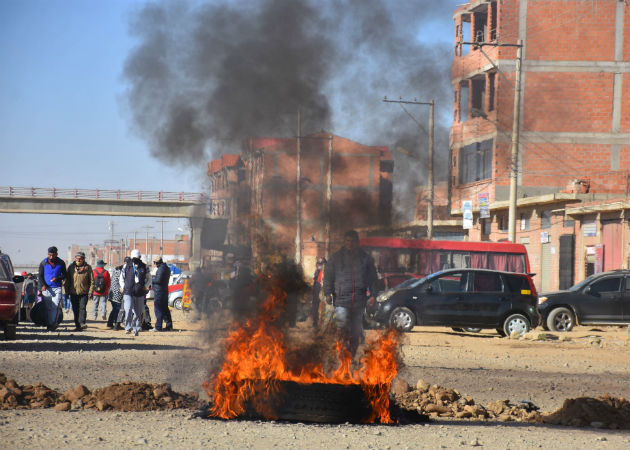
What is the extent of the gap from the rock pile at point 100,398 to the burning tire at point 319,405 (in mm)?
1302

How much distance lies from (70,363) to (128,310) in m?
6.50

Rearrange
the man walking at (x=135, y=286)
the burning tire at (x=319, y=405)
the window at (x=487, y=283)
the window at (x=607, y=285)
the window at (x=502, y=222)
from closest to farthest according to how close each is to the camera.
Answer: the burning tire at (x=319, y=405) → the man walking at (x=135, y=286) → the window at (x=487, y=283) → the window at (x=607, y=285) → the window at (x=502, y=222)

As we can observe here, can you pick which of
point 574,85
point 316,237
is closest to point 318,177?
point 316,237

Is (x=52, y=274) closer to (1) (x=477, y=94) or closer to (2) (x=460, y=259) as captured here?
(1) (x=477, y=94)

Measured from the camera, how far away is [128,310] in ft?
64.8

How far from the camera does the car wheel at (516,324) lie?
22.9 metres

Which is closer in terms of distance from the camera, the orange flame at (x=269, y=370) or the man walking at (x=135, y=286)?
the orange flame at (x=269, y=370)

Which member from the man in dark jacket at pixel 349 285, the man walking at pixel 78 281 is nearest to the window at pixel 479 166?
the man walking at pixel 78 281

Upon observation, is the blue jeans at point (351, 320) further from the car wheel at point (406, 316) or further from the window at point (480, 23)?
the car wheel at point (406, 316)

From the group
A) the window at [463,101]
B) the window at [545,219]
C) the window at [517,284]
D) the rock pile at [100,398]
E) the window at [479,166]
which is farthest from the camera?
the window at [545,219]

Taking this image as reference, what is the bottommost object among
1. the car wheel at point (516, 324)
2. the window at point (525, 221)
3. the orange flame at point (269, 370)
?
the car wheel at point (516, 324)

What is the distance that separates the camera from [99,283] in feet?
77.5

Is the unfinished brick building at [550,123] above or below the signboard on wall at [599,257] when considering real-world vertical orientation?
above

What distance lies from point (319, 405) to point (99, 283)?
16.2 m
